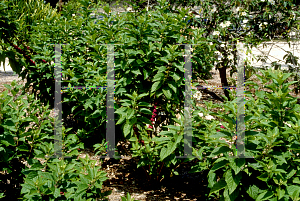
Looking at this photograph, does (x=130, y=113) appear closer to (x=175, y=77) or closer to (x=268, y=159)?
(x=175, y=77)

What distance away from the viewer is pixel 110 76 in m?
2.60

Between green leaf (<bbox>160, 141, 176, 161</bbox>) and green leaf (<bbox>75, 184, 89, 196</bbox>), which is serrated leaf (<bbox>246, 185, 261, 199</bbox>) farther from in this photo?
green leaf (<bbox>75, 184, 89, 196</bbox>)

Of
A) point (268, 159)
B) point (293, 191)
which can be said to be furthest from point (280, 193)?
point (268, 159)

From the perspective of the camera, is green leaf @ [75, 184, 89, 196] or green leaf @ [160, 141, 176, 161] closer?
green leaf @ [75, 184, 89, 196]

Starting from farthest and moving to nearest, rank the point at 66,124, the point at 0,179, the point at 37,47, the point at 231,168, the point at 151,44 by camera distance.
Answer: the point at 66,124
the point at 37,47
the point at 151,44
the point at 0,179
the point at 231,168

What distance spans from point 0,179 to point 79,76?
1149 millimetres

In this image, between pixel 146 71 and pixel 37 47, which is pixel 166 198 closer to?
pixel 146 71

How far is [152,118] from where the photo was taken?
2.70m

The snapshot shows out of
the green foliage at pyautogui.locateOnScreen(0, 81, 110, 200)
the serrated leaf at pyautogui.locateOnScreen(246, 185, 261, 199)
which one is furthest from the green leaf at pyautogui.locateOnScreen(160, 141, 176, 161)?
the serrated leaf at pyautogui.locateOnScreen(246, 185, 261, 199)

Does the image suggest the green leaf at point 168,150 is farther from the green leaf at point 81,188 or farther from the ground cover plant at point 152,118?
the green leaf at point 81,188

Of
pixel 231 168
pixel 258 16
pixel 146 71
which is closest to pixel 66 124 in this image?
pixel 146 71

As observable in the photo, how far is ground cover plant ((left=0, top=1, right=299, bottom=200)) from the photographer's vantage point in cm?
184

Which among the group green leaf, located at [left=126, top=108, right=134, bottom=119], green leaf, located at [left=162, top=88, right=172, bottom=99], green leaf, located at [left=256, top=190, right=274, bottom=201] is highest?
green leaf, located at [left=162, top=88, right=172, bottom=99]

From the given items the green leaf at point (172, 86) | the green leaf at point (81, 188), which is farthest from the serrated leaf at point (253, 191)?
the green leaf at point (81, 188)
